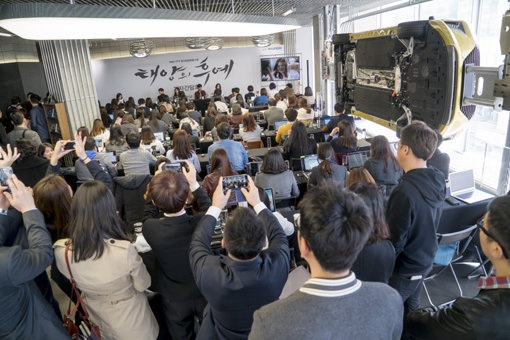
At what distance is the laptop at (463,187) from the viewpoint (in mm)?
3562

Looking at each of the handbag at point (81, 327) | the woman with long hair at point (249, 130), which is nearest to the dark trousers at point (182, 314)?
the handbag at point (81, 327)

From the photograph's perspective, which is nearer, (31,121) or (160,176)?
(160,176)

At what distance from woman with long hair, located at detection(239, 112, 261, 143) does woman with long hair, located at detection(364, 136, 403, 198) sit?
10.2 ft

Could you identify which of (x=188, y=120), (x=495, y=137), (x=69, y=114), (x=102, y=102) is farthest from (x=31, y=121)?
(x=495, y=137)

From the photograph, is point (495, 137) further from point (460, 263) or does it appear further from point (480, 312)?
point (480, 312)

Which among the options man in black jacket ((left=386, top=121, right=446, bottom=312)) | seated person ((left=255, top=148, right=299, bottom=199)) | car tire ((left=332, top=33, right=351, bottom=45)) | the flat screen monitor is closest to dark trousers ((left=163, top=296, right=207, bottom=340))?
man in black jacket ((left=386, top=121, right=446, bottom=312))

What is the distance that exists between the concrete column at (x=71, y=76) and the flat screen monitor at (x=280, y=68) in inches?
279

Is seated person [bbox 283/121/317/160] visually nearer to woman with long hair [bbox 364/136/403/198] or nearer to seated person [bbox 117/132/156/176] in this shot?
woman with long hair [bbox 364/136/403/198]

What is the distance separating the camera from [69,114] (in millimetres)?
7422

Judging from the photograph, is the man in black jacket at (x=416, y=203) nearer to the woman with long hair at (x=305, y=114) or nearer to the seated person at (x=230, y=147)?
the seated person at (x=230, y=147)

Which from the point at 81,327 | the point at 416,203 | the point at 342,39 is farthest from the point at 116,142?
the point at 416,203

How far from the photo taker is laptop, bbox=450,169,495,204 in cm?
356

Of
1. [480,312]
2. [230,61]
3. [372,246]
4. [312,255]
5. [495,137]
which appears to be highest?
[230,61]

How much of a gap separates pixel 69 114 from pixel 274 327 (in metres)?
7.78
